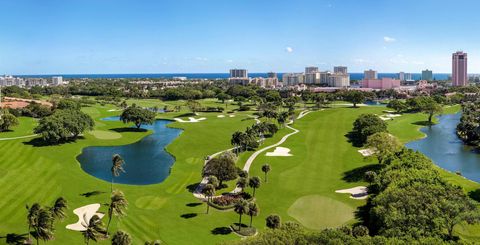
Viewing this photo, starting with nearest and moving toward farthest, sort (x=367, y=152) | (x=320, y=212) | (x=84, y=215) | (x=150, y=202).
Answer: (x=84, y=215)
(x=320, y=212)
(x=150, y=202)
(x=367, y=152)

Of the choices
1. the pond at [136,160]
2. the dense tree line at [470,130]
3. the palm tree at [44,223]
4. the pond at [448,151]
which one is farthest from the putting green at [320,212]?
the dense tree line at [470,130]

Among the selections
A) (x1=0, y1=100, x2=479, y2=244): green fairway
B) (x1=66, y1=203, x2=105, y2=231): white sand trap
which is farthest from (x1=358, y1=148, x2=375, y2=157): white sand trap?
(x1=66, y1=203, x2=105, y2=231): white sand trap

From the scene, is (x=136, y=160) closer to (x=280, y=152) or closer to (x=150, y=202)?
(x=150, y=202)

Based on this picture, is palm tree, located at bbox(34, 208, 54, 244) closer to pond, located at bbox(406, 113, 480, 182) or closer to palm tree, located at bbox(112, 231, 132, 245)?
palm tree, located at bbox(112, 231, 132, 245)

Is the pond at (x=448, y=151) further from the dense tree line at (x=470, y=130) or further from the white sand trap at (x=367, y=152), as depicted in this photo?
the white sand trap at (x=367, y=152)

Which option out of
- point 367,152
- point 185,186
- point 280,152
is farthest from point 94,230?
point 367,152
